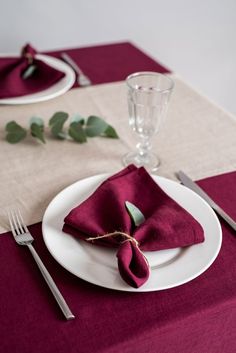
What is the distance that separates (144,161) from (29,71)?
1.44 feet

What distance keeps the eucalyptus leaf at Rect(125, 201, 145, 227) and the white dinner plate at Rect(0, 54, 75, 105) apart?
497 millimetres

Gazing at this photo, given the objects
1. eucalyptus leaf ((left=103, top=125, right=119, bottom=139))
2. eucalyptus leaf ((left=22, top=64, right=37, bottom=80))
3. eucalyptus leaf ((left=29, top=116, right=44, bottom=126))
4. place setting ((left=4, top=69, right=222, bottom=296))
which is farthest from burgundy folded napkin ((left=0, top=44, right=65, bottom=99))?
place setting ((left=4, top=69, right=222, bottom=296))

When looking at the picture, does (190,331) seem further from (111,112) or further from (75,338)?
(111,112)

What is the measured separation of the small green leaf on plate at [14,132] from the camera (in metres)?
0.96

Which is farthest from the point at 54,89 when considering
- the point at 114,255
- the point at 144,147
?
the point at 114,255

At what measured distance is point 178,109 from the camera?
1120mm

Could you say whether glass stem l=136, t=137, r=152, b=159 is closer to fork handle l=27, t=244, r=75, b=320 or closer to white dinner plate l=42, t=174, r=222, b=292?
white dinner plate l=42, t=174, r=222, b=292

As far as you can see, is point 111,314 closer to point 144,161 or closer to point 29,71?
point 144,161

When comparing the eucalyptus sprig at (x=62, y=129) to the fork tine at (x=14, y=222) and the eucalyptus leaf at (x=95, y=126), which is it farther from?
the fork tine at (x=14, y=222)

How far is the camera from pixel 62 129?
1002 mm

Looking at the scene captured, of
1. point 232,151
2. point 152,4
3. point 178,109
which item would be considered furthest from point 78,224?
point 152,4

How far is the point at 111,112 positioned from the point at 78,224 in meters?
0.49

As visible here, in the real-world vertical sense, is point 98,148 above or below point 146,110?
below

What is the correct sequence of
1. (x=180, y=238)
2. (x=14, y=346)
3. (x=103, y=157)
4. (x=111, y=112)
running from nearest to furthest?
(x=14, y=346), (x=180, y=238), (x=103, y=157), (x=111, y=112)
